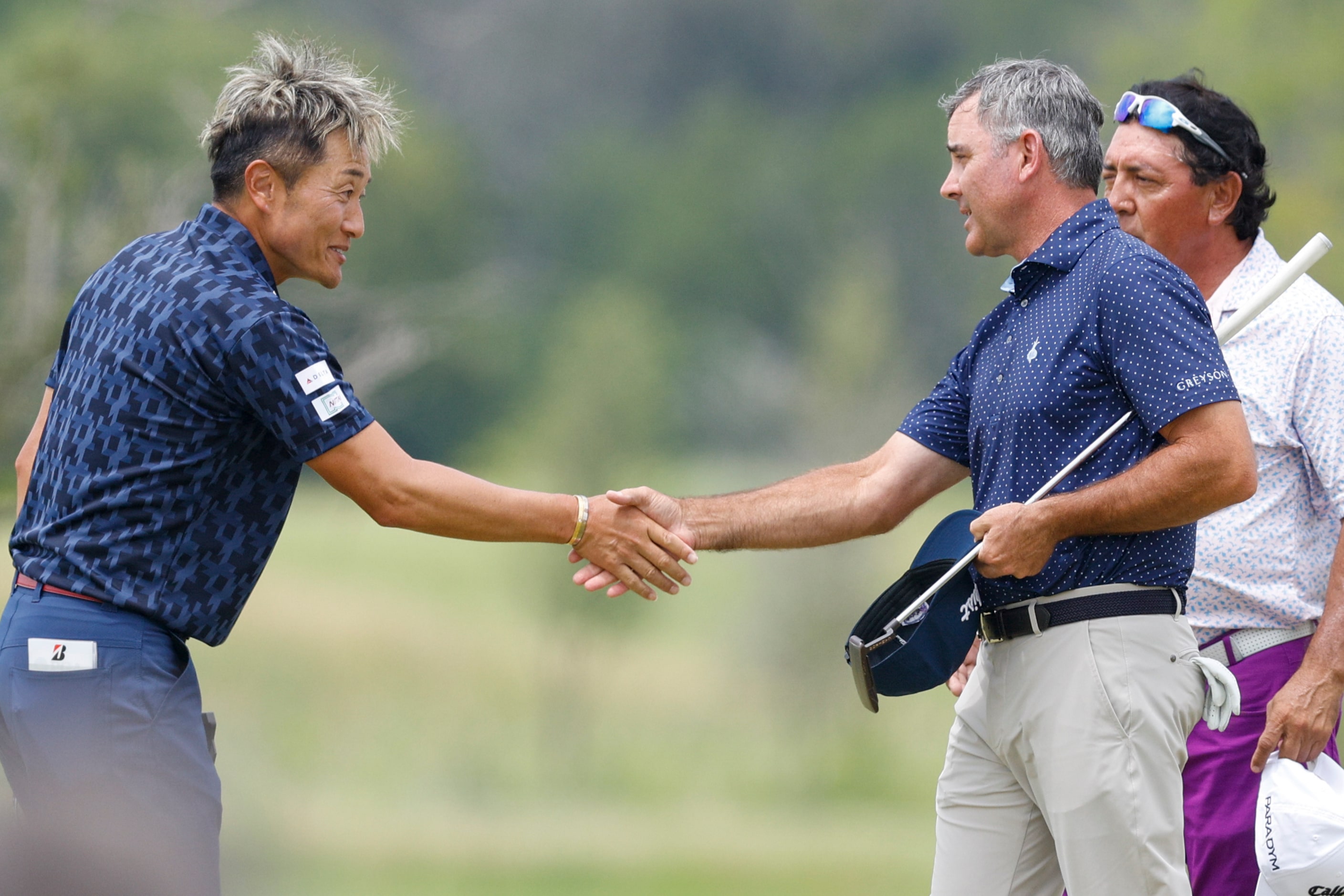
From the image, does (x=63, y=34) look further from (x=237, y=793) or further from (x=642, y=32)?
(x=642, y=32)

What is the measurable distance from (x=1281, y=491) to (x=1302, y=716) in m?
0.55

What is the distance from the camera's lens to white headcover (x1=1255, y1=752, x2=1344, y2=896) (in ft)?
11.0

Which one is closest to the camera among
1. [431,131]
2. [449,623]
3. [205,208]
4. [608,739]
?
[205,208]

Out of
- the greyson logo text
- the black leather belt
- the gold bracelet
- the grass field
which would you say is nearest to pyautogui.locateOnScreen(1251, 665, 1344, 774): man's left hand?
the black leather belt

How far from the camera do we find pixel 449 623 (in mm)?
27891

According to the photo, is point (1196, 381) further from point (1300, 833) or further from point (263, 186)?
point (263, 186)

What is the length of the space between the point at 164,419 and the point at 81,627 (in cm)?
42

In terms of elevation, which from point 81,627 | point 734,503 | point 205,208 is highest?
point 205,208

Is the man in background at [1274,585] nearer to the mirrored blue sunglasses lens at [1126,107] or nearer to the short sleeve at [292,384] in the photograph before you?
the mirrored blue sunglasses lens at [1126,107]

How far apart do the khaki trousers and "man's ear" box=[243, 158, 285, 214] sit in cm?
183

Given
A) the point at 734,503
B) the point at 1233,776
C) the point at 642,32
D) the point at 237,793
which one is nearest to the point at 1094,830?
the point at 1233,776

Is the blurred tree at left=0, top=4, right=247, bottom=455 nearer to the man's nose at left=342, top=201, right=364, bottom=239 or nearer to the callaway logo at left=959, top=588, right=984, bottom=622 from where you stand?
the man's nose at left=342, top=201, right=364, bottom=239

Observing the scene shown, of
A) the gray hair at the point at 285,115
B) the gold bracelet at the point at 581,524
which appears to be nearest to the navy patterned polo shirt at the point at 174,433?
the gray hair at the point at 285,115

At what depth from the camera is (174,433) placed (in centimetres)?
299
